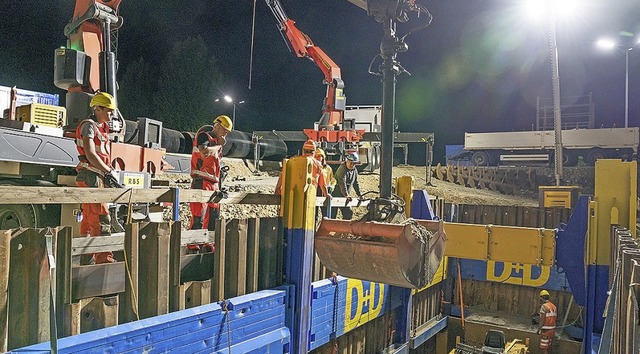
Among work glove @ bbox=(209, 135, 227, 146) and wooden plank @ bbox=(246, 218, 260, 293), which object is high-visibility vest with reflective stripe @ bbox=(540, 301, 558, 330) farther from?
work glove @ bbox=(209, 135, 227, 146)

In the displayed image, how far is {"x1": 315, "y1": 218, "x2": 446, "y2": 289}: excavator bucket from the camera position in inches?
144

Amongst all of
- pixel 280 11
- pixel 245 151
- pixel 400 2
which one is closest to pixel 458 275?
pixel 400 2

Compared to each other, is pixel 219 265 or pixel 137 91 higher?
pixel 137 91

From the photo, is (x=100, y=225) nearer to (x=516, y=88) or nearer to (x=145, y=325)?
(x=145, y=325)

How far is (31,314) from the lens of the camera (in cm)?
257

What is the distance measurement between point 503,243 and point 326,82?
1486cm

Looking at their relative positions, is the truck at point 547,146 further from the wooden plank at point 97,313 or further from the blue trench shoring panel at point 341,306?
the wooden plank at point 97,313

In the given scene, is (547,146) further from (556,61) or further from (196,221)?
(196,221)

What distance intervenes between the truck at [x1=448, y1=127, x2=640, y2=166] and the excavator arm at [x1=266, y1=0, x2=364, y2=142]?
1459 cm

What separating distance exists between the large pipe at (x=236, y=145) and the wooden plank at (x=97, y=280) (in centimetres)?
1258

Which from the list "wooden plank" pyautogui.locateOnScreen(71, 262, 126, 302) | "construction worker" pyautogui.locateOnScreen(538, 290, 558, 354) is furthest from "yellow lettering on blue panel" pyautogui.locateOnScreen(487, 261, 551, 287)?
"wooden plank" pyautogui.locateOnScreen(71, 262, 126, 302)

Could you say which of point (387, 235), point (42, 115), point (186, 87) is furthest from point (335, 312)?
point (186, 87)

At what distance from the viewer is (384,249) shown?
371cm

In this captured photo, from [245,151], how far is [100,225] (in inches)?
606
